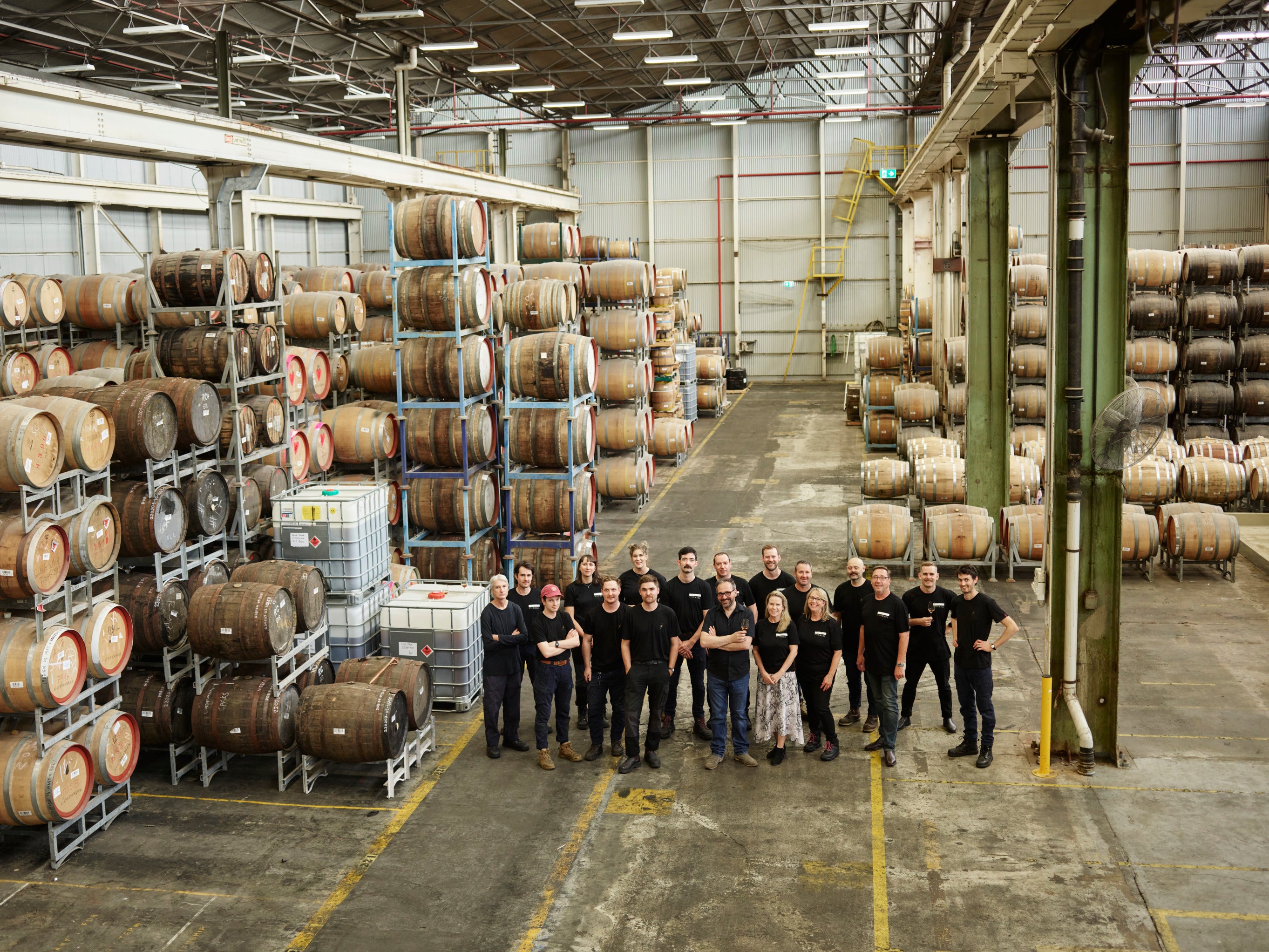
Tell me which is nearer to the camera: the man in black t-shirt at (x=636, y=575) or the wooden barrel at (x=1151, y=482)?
the man in black t-shirt at (x=636, y=575)

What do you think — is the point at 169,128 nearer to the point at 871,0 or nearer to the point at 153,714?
the point at 153,714

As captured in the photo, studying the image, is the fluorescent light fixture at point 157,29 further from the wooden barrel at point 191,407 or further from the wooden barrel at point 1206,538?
the wooden barrel at point 1206,538

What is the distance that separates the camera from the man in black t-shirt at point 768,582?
9.88 m

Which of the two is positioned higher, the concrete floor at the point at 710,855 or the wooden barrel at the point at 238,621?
the wooden barrel at the point at 238,621

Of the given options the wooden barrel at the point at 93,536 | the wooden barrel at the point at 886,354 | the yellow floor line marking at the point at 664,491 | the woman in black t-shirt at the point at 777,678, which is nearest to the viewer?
the wooden barrel at the point at 93,536

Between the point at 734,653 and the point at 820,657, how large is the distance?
0.70 metres

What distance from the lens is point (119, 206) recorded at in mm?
26484

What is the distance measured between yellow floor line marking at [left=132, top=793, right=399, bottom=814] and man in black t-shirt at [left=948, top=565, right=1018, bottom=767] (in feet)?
15.2

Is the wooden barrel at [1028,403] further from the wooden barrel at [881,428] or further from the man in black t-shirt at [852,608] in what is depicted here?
the man in black t-shirt at [852,608]

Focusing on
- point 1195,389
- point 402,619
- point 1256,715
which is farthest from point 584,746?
point 1195,389

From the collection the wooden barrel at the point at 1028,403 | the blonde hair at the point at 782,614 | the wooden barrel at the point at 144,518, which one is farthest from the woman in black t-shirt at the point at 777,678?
the wooden barrel at the point at 1028,403

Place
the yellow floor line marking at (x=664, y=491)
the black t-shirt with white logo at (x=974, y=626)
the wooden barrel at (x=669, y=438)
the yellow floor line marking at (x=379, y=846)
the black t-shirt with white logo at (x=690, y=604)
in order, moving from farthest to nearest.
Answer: the wooden barrel at (x=669, y=438) < the yellow floor line marking at (x=664, y=491) < the black t-shirt with white logo at (x=690, y=604) < the black t-shirt with white logo at (x=974, y=626) < the yellow floor line marking at (x=379, y=846)

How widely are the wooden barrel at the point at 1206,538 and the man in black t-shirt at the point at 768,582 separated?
7.11 metres

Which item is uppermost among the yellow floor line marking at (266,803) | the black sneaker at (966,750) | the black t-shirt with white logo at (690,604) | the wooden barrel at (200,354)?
the wooden barrel at (200,354)
